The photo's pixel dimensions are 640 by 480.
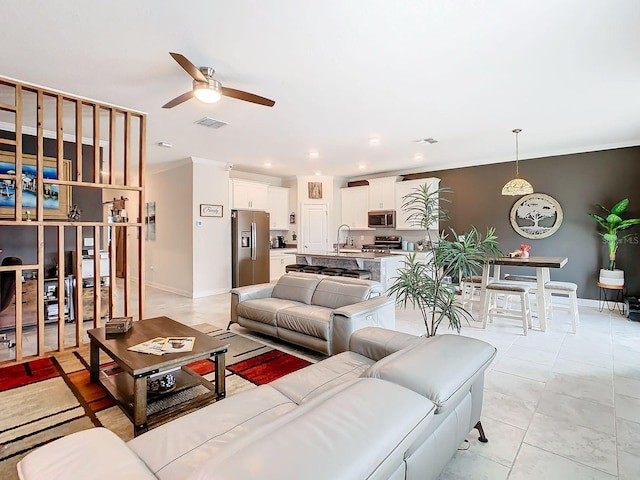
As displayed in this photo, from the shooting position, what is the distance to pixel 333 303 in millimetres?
3678

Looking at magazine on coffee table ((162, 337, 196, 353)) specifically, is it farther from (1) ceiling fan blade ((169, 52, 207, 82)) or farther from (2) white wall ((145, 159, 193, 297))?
(2) white wall ((145, 159, 193, 297))

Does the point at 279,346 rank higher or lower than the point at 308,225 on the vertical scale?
lower

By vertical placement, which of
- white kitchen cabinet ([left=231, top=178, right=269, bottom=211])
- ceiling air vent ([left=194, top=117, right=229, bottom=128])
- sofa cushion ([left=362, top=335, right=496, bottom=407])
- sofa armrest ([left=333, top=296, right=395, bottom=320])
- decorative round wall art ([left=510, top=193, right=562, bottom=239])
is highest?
ceiling air vent ([left=194, top=117, right=229, bottom=128])

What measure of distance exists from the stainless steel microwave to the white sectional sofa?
5.83 metres

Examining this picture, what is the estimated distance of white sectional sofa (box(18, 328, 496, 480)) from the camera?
2.76 feet

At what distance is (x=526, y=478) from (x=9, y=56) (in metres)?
4.60

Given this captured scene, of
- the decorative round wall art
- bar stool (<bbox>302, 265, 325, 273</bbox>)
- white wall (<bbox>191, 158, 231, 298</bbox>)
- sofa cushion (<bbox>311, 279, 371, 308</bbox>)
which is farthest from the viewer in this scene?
white wall (<bbox>191, 158, 231, 298</bbox>)

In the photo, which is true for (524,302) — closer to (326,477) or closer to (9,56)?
(326,477)

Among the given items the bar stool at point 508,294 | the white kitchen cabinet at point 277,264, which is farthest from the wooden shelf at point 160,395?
the white kitchen cabinet at point 277,264

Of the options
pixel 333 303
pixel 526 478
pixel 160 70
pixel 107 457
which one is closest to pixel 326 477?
pixel 107 457

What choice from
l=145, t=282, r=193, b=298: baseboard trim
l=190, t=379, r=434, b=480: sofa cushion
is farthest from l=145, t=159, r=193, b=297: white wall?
l=190, t=379, r=434, b=480: sofa cushion

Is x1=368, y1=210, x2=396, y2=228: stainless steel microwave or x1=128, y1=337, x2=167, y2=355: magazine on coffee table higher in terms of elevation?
x1=368, y1=210, x2=396, y2=228: stainless steel microwave

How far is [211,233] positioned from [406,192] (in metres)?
4.20

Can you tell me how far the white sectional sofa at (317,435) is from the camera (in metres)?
0.84
